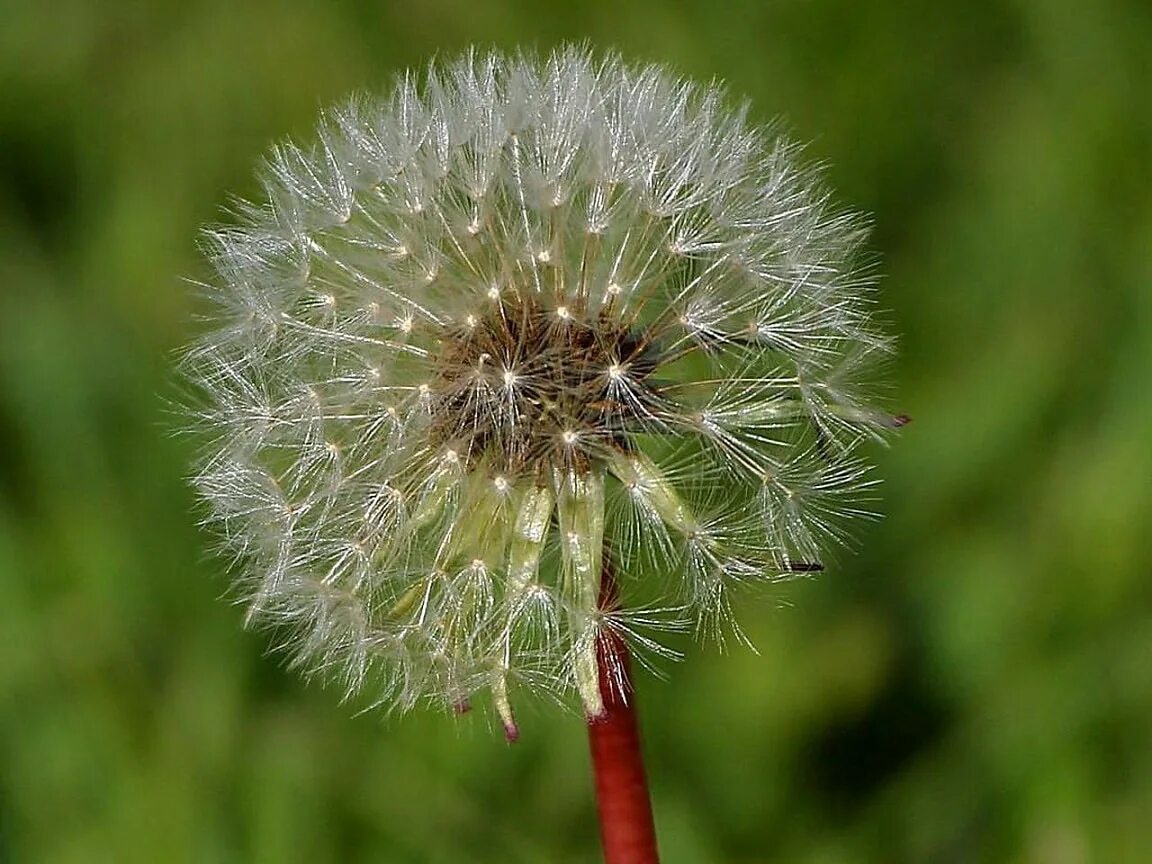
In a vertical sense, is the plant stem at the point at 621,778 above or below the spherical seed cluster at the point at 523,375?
below

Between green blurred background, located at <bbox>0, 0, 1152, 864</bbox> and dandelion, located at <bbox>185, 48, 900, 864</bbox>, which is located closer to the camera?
dandelion, located at <bbox>185, 48, 900, 864</bbox>

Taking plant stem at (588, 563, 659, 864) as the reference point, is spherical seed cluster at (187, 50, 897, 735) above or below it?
above

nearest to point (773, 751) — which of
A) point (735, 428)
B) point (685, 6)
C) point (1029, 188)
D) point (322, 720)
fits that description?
point (322, 720)

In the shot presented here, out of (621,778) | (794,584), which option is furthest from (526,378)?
(794,584)

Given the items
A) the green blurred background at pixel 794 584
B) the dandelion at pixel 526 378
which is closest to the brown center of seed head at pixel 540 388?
the dandelion at pixel 526 378

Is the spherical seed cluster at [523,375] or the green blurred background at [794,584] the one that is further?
the green blurred background at [794,584]

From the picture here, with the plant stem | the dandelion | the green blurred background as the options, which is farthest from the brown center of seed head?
the green blurred background

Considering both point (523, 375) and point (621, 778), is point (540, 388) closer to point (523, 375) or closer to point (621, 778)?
point (523, 375)

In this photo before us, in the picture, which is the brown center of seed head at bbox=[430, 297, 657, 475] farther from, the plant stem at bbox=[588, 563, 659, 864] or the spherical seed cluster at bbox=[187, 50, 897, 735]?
the plant stem at bbox=[588, 563, 659, 864]

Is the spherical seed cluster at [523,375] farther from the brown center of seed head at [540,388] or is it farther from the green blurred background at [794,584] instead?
the green blurred background at [794,584]
